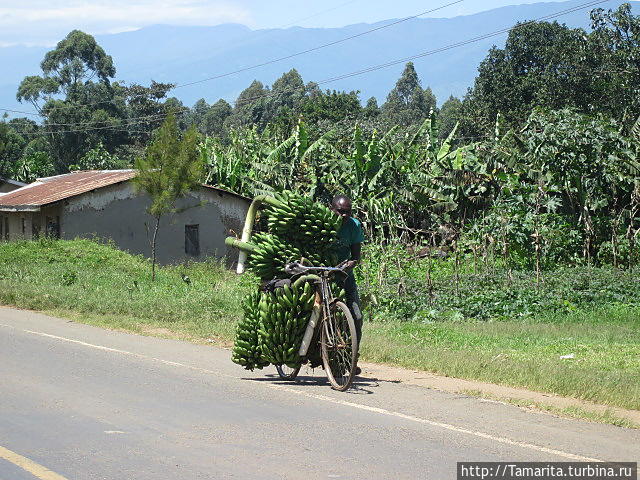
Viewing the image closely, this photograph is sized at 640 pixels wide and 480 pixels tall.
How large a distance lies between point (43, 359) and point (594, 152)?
18.3m

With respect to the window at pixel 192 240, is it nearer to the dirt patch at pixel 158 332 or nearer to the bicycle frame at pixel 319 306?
the dirt patch at pixel 158 332

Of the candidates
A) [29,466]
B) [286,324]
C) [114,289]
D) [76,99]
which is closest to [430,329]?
[286,324]

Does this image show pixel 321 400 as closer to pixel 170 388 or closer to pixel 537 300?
pixel 170 388

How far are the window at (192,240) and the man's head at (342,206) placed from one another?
26176 mm

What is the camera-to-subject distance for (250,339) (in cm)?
975

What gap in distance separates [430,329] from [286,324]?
6371 millimetres

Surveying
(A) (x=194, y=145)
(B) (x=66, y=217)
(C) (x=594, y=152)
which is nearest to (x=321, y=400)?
(C) (x=594, y=152)

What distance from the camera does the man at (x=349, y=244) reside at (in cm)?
952

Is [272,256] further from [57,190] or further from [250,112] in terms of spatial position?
[250,112]

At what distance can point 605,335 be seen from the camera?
15.2 meters

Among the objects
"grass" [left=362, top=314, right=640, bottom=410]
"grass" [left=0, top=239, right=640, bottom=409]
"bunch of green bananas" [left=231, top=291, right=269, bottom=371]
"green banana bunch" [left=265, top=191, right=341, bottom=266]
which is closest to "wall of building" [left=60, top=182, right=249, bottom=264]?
"grass" [left=0, top=239, right=640, bottom=409]

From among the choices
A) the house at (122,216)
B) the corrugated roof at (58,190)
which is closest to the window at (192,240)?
the house at (122,216)

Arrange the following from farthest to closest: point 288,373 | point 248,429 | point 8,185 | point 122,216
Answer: point 8,185 < point 122,216 < point 288,373 < point 248,429

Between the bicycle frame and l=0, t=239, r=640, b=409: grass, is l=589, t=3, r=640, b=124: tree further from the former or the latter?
the bicycle frame
